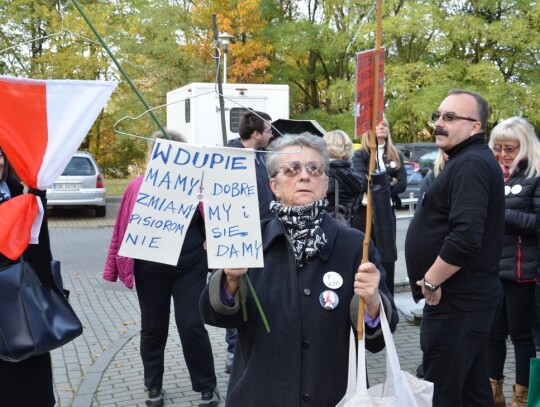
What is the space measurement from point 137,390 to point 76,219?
13.2 meters

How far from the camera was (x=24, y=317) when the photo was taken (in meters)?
3.21

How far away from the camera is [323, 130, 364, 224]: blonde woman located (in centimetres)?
580

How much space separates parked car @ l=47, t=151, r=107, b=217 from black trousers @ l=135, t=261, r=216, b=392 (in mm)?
13057

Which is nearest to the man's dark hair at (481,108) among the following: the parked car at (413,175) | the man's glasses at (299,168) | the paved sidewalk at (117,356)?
the man's glasses at (299,168)

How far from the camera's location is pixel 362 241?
2.75m

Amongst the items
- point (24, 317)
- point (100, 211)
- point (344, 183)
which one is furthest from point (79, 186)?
point (24, 317)

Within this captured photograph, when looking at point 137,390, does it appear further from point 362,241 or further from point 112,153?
point 112,153

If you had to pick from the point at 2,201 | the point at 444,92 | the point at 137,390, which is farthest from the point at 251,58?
the point at 2,201

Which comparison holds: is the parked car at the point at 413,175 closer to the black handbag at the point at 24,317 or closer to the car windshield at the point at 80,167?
the car windshield at the point at 80,167

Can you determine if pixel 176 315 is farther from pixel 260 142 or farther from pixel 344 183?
pixel 344 183

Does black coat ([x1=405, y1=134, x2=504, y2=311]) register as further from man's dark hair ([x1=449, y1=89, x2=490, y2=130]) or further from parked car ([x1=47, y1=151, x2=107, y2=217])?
parked car ([x1=47, y1=151, x2=107, y2=217])

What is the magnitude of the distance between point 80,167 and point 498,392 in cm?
1460

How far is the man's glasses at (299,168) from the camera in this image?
2.71 meters

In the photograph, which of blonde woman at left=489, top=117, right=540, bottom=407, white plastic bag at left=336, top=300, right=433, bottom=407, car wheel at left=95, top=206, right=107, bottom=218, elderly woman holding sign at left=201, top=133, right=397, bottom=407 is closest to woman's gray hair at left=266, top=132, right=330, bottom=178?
elderly woman holding sign at left=201, top=133, right=397, bottom=407
